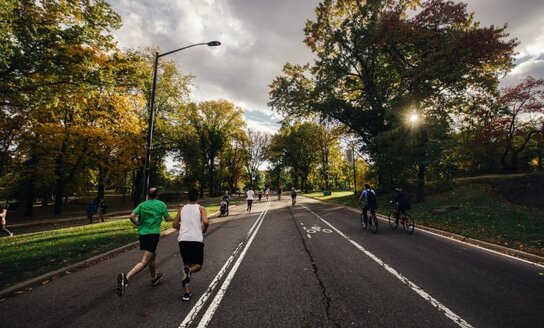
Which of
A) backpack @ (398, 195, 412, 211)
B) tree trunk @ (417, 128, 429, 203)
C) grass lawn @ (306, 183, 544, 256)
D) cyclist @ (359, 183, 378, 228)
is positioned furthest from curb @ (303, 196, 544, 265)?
tree trunk @ (417, 128, 429, 203)

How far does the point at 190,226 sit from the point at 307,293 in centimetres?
251

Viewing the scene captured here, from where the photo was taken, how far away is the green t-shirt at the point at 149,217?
212 inches

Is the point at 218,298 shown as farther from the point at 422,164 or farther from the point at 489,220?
the point at 422,164

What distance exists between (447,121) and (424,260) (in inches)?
638

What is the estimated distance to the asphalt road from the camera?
392 cm

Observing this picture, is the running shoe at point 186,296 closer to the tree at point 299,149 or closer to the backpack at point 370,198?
the backpack at point 370,198

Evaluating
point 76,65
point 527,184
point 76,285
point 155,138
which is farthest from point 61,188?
point 527,184

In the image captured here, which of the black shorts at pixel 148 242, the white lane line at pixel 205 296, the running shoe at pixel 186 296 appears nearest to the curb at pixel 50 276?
the black shorts at pixel 148 242

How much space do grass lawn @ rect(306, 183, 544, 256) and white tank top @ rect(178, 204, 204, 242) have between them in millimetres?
9520

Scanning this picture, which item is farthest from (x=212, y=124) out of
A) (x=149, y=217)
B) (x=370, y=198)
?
(x=149, y=217)

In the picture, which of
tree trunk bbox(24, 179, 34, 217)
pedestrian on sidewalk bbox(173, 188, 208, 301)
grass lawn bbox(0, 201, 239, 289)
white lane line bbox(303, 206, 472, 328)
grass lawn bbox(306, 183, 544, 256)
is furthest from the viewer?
tree trunk bbox(24, 179, 34, 217)

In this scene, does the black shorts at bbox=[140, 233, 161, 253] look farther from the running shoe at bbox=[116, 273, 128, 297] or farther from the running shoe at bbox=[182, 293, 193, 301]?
the running shoe at bbox=[182, 293, 193, 301]

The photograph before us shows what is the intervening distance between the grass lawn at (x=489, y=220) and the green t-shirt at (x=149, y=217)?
10.4 meters

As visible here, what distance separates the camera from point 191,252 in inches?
191
